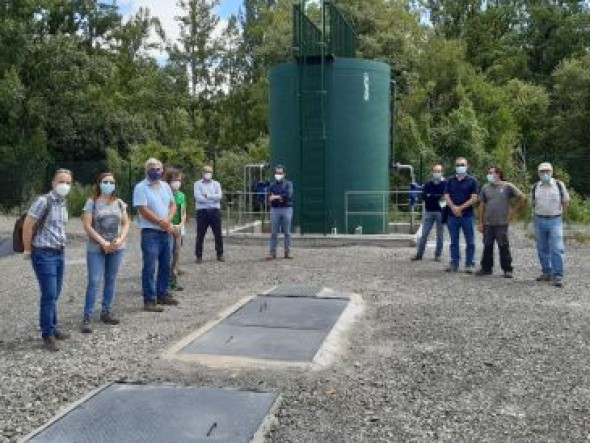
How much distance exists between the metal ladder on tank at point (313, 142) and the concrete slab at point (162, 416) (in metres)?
10.8

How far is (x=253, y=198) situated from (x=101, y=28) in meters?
22.7

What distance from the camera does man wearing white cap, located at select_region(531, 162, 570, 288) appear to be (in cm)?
969

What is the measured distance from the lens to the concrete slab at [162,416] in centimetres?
428

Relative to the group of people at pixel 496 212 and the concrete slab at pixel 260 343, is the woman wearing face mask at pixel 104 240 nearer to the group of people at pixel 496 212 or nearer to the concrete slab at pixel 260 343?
the concrete slab at pixel 260 343

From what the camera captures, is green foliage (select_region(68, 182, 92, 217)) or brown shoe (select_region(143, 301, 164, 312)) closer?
brown shoe (select_region(143, 301, 164, 312))

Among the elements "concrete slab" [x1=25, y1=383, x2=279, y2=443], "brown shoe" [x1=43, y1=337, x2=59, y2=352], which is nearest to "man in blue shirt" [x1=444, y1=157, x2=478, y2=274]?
"brown shoe" [x1=43, y1=337, x2=59, y2=352]

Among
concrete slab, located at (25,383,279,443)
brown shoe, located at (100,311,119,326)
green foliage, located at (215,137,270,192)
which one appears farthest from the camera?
green foliage, located at (215,137,270,192)

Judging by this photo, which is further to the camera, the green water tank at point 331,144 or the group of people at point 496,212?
the green water tank at point 331,144

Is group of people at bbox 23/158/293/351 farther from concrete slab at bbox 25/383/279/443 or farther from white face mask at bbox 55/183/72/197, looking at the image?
concrete slab at bbox 25/383/279/443

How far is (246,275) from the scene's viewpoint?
35.4 feet

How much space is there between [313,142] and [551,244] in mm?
6995

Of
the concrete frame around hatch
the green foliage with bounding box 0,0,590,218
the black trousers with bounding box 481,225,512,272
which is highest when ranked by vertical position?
the green foliage with bounding box 0,0,590,218

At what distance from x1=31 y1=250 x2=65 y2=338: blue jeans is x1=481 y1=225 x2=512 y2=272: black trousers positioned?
20.5ft

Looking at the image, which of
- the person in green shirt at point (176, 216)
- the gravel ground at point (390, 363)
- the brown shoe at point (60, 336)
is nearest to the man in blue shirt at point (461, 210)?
the gravel ground at point (390, 363)
